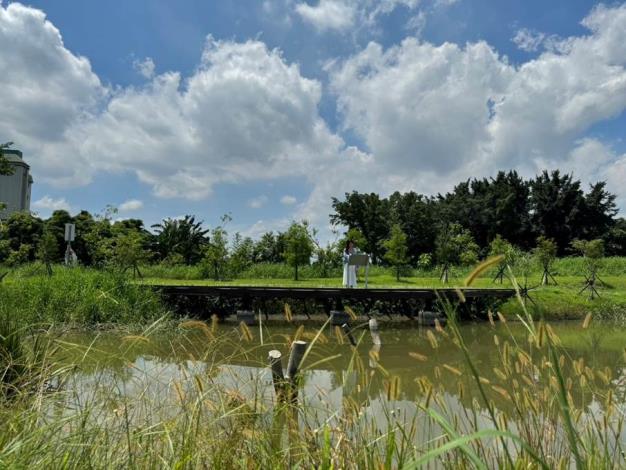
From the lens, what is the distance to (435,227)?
33.2 metres

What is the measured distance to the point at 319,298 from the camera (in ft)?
40.2

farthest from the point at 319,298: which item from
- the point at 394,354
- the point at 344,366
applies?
the point at 344,366

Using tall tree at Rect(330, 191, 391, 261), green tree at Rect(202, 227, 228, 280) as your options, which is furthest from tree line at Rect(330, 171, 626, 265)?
green tree at Rect(202, 227, 228, 280)

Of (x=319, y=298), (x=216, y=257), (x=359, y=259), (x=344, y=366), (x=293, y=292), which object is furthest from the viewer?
(x=216, y=257)

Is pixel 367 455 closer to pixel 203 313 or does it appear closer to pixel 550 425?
pixel 550 425

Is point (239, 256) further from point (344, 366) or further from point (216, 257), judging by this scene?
point (344, 366)

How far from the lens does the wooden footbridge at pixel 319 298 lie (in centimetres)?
1182

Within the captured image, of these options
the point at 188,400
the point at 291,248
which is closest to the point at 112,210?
the point at 291,248

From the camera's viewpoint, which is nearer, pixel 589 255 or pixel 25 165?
pixel 589 255

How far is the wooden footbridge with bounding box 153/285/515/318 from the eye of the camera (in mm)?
11820

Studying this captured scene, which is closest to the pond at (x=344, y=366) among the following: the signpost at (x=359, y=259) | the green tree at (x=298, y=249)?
the signpost at (x=359, y=259)

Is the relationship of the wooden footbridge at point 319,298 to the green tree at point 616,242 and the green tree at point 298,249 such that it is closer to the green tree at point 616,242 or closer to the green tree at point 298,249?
the green tree at point 298,249

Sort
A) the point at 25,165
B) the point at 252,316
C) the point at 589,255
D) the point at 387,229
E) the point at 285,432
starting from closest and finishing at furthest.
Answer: the point at 285,432, the point at 252,316, the point at 589,255, the point at 387,229, the point at 25,165

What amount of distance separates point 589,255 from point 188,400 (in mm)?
19414
